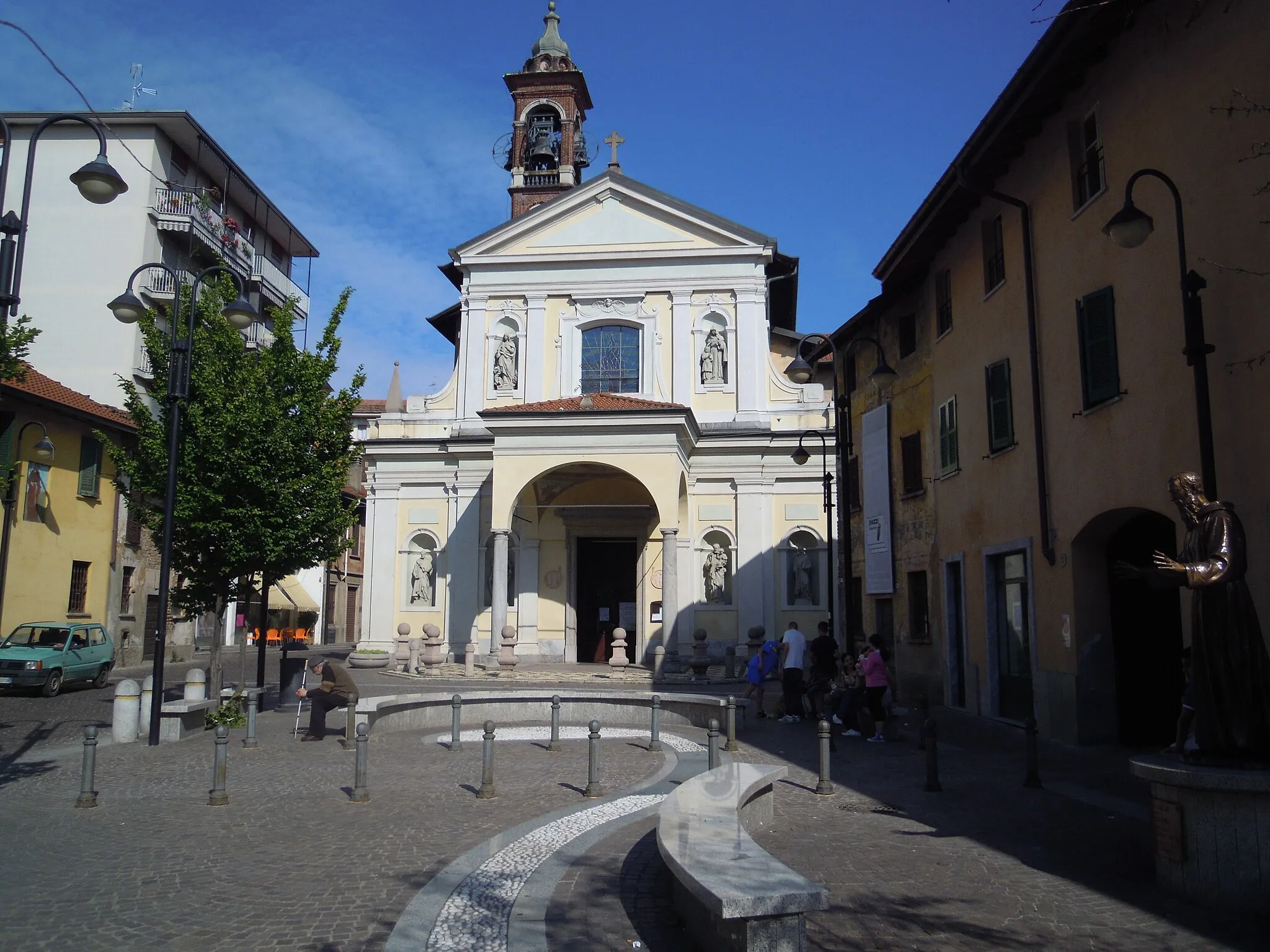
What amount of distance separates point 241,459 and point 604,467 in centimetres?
1312

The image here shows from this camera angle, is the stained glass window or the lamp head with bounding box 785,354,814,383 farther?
the stained glass window

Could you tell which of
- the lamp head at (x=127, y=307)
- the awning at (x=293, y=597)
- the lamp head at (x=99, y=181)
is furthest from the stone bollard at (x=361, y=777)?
the awning at (x=293, y=597)

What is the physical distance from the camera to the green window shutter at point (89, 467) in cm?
2750

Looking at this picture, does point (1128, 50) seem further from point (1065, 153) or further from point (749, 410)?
point (749, 410)

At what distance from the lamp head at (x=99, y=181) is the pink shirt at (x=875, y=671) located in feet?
34.8

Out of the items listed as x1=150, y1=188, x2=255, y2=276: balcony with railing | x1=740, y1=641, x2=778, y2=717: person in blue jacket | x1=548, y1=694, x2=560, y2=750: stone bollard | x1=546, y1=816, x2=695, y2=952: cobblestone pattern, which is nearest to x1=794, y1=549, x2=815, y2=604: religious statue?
x1=740, y1=641, x2=778, y2=717: person in blue jacket

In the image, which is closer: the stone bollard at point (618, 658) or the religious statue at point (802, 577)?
the stone bollard at point (618, 658)

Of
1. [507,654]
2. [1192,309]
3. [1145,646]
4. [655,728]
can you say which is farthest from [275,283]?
[1192,309]

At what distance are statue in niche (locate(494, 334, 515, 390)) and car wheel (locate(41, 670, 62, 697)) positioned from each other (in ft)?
49.0

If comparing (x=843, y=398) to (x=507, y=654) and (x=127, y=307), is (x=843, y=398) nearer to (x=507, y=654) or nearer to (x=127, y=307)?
(x=507, y=654)

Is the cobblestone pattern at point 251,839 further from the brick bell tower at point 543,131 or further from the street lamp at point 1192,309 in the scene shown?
the brick bell tower at point 543,131

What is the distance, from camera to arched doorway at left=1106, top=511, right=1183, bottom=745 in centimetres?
1240

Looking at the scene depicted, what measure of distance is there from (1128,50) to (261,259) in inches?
1427

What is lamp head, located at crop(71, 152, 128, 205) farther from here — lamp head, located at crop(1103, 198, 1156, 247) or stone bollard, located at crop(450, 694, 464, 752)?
lamp head, located at crop(1103, 198, 1156, 247)
